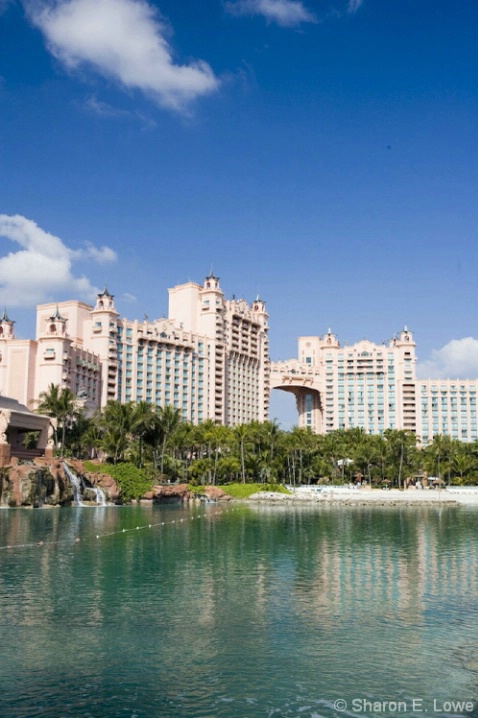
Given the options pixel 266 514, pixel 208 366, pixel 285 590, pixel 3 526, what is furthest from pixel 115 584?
pixel 208 366

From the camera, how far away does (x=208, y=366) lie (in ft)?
554

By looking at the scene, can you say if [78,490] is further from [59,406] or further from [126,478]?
[59,406]

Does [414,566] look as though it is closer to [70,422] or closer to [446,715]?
[446,715]

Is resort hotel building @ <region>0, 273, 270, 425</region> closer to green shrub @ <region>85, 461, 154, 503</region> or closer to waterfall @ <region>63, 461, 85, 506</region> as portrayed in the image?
green shrub @ <region>85, 461, 154, 503</region>

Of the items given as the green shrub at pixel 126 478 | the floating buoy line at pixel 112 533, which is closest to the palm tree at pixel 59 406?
the green shrub at pixel 126 478

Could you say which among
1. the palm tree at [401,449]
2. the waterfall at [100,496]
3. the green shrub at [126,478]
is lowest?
the waterfall at [100,496]

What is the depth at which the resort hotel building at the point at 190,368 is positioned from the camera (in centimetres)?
13438

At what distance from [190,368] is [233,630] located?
145 m

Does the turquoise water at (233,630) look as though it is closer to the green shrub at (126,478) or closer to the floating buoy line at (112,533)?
the floating buoy line at (112,533)

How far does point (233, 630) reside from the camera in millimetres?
21438

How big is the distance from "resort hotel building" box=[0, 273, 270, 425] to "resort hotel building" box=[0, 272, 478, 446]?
0.76ft

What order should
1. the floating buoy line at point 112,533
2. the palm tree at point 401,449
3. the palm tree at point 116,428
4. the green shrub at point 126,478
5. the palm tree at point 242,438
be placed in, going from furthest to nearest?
the palm tree at point 401,449 < the palm tree at point 242,438 < the palm tree at point 116,428 < the green shrub at point 126,478 < the floating buoy line at point 112,533

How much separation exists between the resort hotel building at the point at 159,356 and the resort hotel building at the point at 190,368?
9.1 inches

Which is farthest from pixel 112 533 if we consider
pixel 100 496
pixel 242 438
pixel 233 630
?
pixel 242 438
